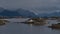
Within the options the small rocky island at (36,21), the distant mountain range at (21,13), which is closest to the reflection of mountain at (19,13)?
the distant mountain range at (21,13)

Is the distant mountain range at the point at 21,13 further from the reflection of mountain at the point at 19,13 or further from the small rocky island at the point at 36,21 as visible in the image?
the small rocky island at the point at 36,21

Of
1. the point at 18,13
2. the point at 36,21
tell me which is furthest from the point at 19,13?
the point at 36,21

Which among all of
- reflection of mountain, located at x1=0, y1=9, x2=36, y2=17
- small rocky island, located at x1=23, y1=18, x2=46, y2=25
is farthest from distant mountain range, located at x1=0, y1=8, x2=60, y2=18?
small rocky island, located at x1=23, y1=18, x2=46, y2=25

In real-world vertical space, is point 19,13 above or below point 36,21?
above

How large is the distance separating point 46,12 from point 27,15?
0.35 meters

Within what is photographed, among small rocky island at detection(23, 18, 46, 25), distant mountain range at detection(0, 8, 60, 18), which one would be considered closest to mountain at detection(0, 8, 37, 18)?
distant mountain range at detection(0, 8, 60, 18)

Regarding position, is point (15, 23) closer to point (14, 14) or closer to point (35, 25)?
point (35, 25)

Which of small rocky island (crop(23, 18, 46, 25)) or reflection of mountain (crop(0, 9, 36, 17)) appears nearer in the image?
reflection of mountain (crop(0, 9, 36, 17))

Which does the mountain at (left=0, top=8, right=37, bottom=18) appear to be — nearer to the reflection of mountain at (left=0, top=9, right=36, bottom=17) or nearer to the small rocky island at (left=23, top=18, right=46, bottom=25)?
the reflection of mountain at (left=0, top=9, right=36, bottom=17)

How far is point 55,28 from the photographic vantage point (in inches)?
155

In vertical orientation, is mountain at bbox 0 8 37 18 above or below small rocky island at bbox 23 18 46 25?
above

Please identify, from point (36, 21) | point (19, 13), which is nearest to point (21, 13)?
point (19, 13)

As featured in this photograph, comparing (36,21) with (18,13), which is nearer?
(18,13)

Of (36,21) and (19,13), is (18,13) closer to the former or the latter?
(19,13)
